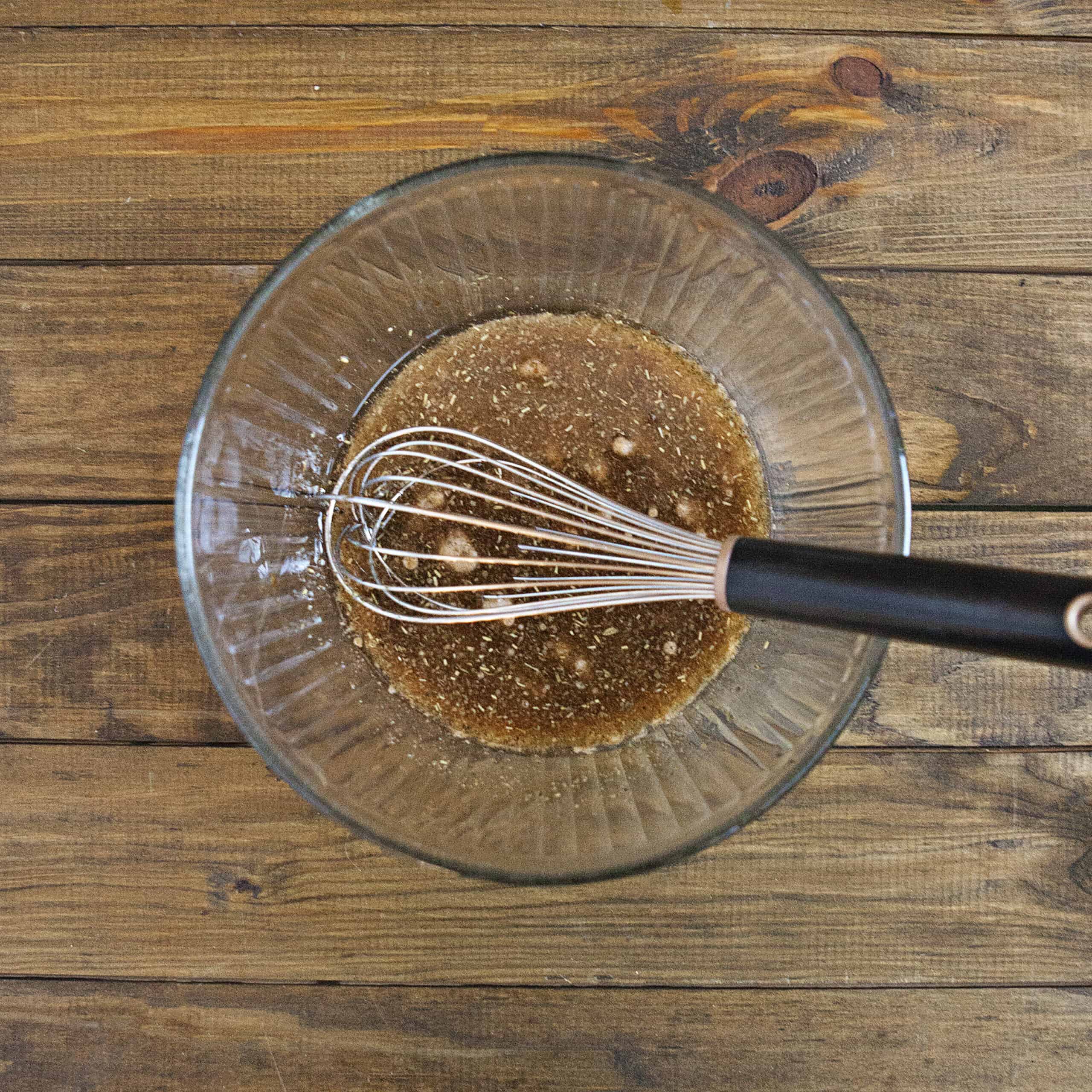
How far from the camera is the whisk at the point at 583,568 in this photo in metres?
0.36

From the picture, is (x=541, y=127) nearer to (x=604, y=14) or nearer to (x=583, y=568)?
(x=604, y=14)

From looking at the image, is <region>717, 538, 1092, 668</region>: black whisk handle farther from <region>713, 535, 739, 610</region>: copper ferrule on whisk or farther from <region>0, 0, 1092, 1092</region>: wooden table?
<region>0, 0, 1092, 1092</region>: wooden table

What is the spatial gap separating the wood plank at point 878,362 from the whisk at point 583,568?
0.15 metres

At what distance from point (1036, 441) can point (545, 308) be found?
0.37 meters

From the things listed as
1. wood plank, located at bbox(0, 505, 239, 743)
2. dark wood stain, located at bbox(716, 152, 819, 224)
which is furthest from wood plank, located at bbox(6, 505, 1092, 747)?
dark wood stain, located at bbox(716, 152, 819, 224)

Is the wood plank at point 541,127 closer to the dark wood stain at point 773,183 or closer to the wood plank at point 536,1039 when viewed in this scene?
the dark wood stain at point 773,183

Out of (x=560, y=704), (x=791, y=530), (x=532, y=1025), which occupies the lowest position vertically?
(x=532, y=1025)

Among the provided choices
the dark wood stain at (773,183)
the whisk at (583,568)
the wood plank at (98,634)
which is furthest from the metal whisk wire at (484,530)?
the dark wood stain at (773,183)

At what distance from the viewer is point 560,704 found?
2.01ft

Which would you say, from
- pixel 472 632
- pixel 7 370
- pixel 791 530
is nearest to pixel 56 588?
pixel 7 370

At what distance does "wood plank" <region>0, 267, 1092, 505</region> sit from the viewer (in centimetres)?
64

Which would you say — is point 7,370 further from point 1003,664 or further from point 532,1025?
point 1003,664

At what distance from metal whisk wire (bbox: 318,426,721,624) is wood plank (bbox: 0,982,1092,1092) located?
0.97ft

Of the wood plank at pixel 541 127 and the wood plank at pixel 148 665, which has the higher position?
the wood plank at pixel 541 127
